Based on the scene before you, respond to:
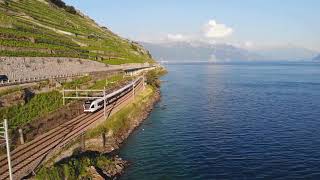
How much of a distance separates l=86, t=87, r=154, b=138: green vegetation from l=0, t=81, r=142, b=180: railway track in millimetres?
1425

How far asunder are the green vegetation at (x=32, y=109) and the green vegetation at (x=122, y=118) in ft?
26.4

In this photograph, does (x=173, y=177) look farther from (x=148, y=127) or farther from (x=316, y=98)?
(x=316, y=98)

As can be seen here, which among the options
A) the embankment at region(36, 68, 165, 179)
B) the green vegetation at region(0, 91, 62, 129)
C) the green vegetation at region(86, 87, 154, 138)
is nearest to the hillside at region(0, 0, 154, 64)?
the green vegetation at region(0, 91, 62, 129)

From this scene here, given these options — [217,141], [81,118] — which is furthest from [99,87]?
[217,141]

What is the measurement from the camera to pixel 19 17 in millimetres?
136125

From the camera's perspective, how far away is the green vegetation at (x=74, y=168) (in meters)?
38.3

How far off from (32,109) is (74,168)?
18480 mm

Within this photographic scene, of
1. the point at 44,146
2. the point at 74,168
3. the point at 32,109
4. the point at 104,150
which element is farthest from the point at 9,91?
the point at 74,168

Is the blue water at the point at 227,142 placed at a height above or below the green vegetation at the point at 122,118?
below

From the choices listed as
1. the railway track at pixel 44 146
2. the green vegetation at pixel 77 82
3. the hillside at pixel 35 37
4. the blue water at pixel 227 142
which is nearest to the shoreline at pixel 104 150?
the railway track at pixel 44 146

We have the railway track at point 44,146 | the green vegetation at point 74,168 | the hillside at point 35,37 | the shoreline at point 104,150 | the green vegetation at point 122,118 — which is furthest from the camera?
the hillside at point 35,37

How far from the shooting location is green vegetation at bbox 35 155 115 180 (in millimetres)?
38306

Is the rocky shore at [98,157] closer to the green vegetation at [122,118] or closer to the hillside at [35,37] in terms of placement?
the green vegetation at [122,118]

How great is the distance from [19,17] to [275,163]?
4381 inches
